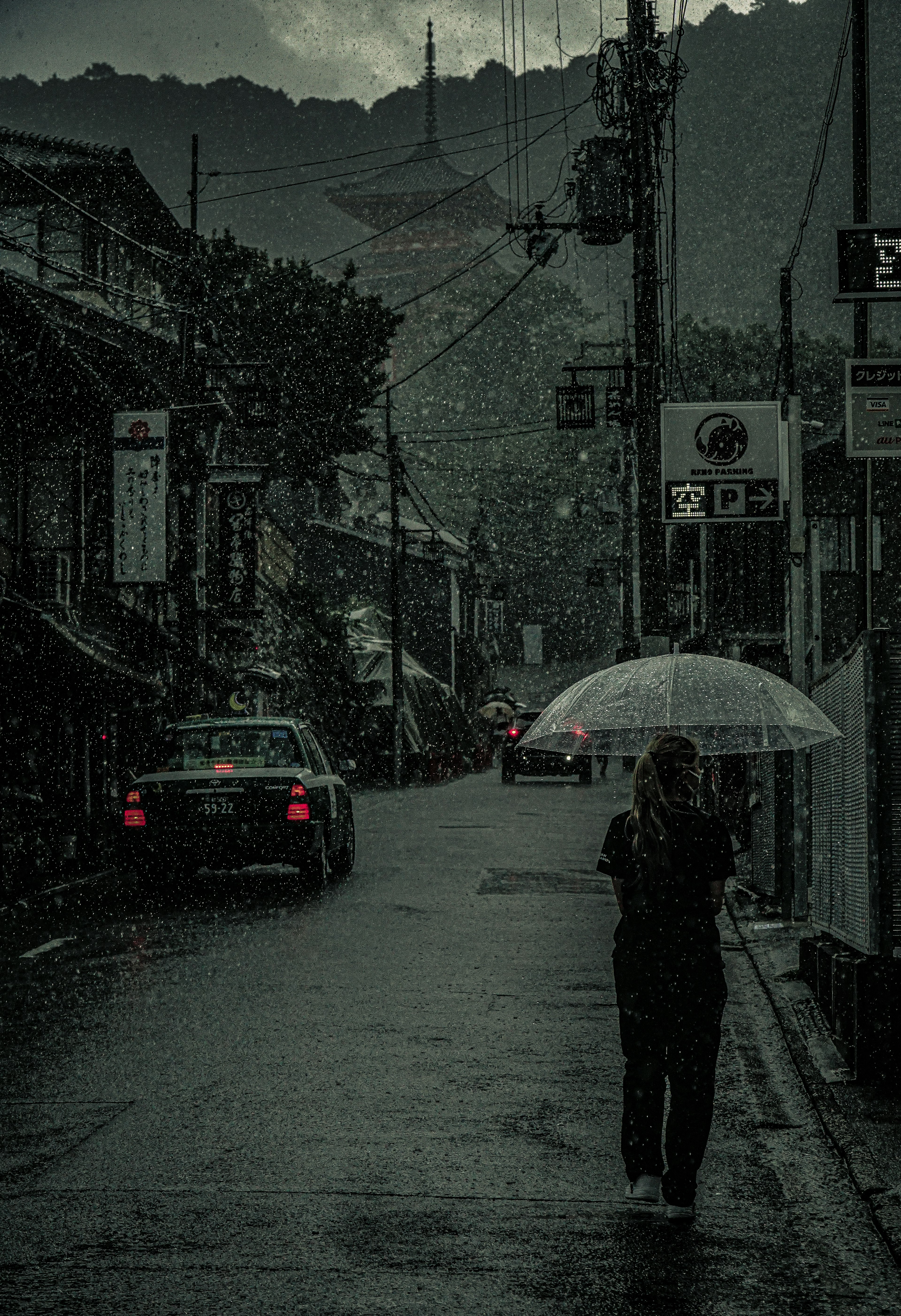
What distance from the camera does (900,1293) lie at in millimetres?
4781

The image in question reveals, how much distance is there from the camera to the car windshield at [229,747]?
1659cm

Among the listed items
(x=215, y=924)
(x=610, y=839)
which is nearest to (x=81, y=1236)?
(x=610, y=839)

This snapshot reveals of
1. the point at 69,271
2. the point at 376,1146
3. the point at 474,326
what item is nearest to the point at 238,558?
the point at 474,326

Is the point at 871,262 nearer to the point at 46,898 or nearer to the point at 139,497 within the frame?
the point at 46,898

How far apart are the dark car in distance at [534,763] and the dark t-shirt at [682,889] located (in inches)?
1403

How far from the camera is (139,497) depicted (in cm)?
2511

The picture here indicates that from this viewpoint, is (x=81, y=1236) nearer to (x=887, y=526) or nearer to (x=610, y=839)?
(x=610, y=839)

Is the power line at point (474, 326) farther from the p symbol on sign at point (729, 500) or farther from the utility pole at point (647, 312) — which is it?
the p symbol on sign at point (729, 500)

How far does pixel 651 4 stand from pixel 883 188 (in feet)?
275

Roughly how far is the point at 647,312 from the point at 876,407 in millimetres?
11652

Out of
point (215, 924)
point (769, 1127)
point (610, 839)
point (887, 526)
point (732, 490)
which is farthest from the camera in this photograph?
point (887, 526)

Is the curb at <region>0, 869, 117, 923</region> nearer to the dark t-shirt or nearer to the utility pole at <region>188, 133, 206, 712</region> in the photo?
the utility pole at <region>188, 133, 206, 712</region>

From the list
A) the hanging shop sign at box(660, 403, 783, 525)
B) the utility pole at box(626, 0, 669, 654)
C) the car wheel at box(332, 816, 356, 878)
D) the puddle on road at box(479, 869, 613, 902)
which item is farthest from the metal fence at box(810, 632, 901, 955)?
the utility pole at box(626, 0, 669, 654)

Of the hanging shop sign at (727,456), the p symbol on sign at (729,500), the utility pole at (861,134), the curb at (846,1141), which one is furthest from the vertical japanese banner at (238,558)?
the curb at (846,1141)
